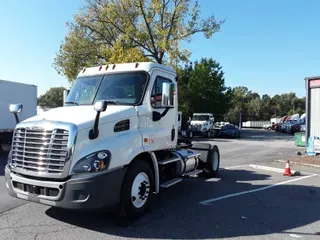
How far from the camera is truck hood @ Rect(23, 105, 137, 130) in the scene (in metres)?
5.02

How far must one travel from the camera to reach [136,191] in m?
5.54

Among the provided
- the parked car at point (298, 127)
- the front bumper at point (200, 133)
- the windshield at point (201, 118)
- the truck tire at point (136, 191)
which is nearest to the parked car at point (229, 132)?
the front bumper at point (200, 133)

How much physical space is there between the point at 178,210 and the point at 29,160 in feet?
9.51

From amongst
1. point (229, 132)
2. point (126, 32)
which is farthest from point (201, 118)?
point (126, 32)

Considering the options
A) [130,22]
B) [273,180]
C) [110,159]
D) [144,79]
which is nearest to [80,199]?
[110,159]

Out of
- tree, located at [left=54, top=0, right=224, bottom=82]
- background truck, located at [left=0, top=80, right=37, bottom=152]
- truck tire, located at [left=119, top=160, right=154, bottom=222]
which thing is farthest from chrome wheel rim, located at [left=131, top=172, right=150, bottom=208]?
tree, located at [left=54, top=0, right=224, bottom=82]

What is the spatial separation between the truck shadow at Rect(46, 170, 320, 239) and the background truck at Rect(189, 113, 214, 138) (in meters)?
23.6

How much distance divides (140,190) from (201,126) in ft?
87.3

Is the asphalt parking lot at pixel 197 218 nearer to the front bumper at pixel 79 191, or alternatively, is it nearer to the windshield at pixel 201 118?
the front bumper at pixel 79 191

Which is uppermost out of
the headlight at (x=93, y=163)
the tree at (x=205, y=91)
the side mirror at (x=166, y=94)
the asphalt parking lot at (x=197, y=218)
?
the tree at (x=205, y=91)

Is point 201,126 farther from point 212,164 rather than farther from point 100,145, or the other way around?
point 100,145

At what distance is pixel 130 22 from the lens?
Result: 99.8 feet

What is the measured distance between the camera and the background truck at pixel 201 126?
32.0 meters

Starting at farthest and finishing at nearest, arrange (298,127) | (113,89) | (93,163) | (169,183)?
(298,127)
(169,183)
(113,89)
(93,163)
